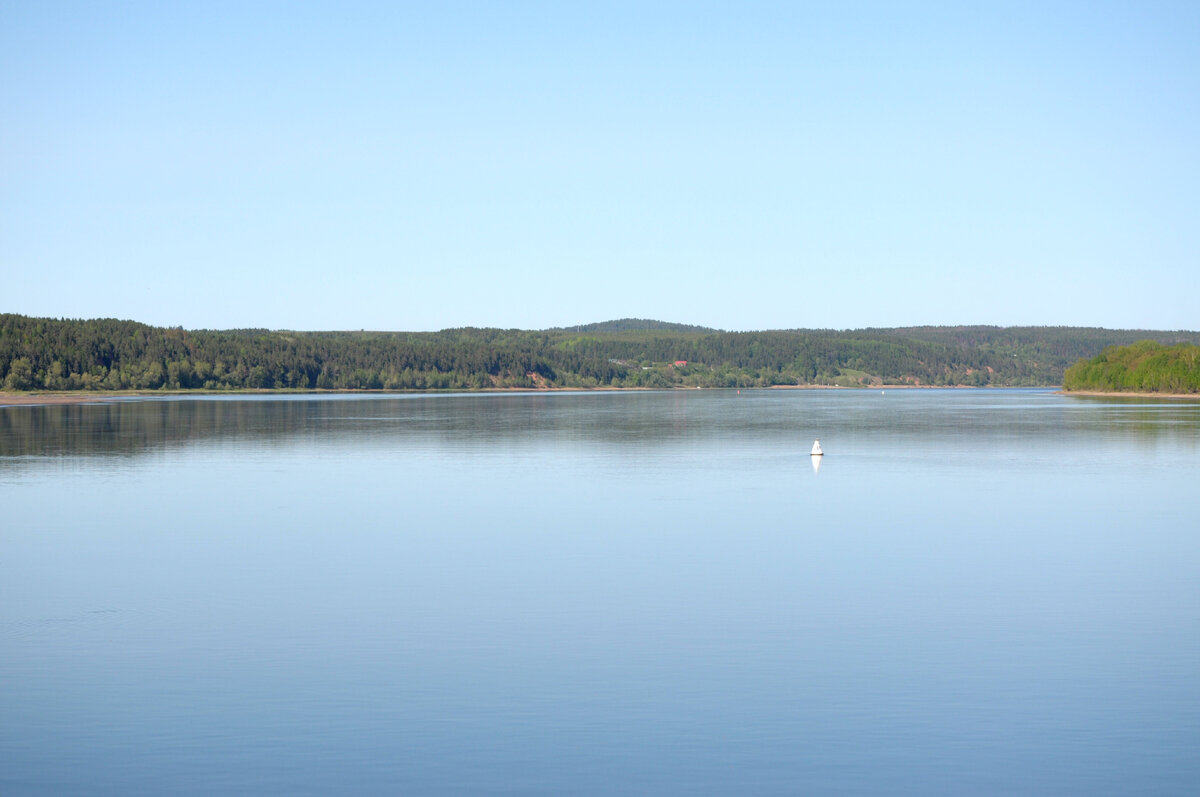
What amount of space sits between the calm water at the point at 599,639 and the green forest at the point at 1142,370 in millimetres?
132755

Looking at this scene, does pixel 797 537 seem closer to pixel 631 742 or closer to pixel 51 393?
pixel 631 742

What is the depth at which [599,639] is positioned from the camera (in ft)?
50.3

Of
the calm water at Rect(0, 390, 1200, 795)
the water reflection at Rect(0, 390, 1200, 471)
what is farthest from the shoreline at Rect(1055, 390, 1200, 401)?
the calm water at Rect(0, 390, 1200, 795)

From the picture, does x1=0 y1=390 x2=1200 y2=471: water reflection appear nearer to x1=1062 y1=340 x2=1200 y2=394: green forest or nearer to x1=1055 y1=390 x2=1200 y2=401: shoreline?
x1=1055 y1=390 x2=1200 y2=401: shoreline

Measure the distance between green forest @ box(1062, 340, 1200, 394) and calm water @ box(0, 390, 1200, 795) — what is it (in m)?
133

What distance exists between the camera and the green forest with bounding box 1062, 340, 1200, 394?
153125 millimetres

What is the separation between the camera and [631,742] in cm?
1114

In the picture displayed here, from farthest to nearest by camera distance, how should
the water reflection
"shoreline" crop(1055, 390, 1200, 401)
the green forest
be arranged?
the green forest
"shoreline" crop(1055, 390, 1200, 401)
the water reflection

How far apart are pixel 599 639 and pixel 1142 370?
16664cm

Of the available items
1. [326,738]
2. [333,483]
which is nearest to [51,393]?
[333,483]

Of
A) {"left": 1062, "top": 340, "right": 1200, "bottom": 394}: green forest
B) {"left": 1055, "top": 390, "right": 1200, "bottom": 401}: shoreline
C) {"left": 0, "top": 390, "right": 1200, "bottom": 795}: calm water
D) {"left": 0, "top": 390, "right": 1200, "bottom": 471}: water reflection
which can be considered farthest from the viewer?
{"left": 1062, "top": 340, "right": 1200, "bottom": 394}: green forest

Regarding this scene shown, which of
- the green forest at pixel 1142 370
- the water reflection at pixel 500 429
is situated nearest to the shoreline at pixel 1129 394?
the green forest at pixel 1142 370

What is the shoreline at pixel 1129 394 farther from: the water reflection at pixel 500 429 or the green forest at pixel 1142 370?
the water reflection at pixel 500 429

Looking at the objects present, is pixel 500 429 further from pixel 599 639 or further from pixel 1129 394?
pixel 1129 394
